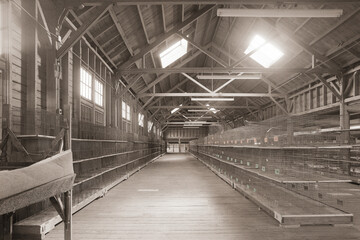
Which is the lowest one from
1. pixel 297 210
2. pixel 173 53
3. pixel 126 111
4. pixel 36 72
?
pixel 297 210

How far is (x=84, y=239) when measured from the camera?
14.1ft

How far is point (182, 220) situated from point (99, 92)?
20.7 feet

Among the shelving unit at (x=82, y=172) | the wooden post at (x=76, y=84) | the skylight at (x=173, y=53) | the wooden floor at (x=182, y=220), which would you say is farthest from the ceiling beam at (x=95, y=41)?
the wooden floor at (x=182, y=220)

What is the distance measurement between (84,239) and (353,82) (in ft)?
33.3

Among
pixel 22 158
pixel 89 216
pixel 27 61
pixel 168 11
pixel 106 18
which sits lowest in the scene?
pixel 89 216

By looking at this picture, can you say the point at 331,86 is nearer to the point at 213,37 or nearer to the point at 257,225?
the point at 213,37

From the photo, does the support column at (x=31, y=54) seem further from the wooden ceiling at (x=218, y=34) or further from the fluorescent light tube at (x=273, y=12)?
the fluorescent light tube at (x=273, y=12)

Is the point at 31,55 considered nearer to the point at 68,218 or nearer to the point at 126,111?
the point at 68,218

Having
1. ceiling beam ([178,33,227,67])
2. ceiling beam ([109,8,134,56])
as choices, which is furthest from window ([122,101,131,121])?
ceiling beam ([178,33,227,67])

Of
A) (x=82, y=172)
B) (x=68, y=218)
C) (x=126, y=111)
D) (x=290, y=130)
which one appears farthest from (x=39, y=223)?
(x=126, y=111)

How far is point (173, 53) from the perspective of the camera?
1449cm

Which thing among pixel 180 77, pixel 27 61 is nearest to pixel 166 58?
pixel 180 77

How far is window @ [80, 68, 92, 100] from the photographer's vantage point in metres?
8.32

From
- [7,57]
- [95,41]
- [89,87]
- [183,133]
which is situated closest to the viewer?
[7,57]
